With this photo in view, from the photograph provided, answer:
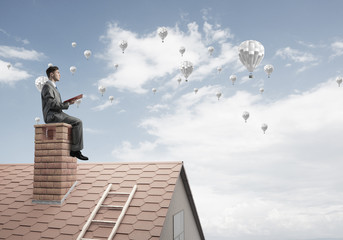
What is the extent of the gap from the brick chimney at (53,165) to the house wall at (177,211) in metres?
2.82

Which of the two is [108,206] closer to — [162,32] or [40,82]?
[40,82]

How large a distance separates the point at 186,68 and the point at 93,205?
29.6 feet

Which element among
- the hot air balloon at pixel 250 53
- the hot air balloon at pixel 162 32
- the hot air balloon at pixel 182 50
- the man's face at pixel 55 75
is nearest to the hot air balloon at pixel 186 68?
the hot air balloon at pixel 162 32

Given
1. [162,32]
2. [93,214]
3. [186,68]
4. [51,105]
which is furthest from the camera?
[162,32]

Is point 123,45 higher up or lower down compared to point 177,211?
higher up

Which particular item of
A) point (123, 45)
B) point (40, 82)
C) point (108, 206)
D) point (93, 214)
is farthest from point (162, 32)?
point (93, 214)

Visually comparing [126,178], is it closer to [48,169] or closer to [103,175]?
[103,175]

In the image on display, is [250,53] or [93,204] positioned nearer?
[93,204]

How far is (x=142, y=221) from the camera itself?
6203 millimetres

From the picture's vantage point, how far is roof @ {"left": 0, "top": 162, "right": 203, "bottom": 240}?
20.4 feet

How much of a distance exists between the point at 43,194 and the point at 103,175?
1.62 metres

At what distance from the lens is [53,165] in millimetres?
7504

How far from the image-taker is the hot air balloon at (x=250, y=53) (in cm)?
1104

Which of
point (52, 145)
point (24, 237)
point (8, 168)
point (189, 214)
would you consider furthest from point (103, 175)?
point (8, 168)
